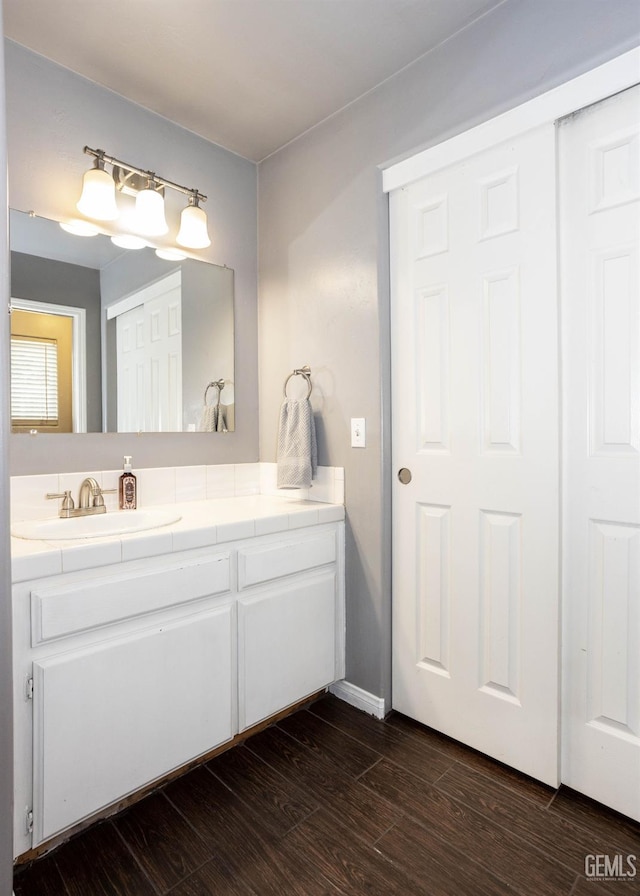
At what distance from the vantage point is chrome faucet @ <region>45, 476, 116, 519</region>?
5.58 ft

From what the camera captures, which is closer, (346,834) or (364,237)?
→ (346,834)

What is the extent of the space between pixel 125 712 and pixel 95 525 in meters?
0.62

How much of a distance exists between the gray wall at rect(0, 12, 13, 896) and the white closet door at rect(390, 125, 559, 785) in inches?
50.9

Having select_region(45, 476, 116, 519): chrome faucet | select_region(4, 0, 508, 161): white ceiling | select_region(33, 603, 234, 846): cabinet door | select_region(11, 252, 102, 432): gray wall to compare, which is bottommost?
select_region(33, 603, 234, 846): cabinet door

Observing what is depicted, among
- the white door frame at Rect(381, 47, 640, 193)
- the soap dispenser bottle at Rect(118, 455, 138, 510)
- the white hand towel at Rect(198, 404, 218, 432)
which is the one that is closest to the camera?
the white door frame at Rect(381, 47, 640, 193)

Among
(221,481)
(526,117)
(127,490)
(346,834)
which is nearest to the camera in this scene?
(346,834)

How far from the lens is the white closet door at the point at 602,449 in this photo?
135 centimetres

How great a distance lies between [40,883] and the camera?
1.19 m

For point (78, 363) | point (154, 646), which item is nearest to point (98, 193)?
point (78, 363)

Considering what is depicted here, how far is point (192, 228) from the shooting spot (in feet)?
6.66

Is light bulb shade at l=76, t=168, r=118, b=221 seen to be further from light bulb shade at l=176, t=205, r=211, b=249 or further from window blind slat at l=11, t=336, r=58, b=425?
window blind slat at l=11, t=336, r=58, b=425

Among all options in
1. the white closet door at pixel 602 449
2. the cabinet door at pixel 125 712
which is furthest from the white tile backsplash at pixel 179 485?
the white closet door at pixel 602 449

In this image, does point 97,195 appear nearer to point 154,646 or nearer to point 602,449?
point 154,646

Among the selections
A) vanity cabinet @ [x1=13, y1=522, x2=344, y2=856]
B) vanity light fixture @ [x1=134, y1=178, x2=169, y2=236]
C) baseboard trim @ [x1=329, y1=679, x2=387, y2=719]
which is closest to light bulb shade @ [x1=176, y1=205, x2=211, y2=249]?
vanity light fixture @ [x1=134, y1=178, x2=169, y2=236]
